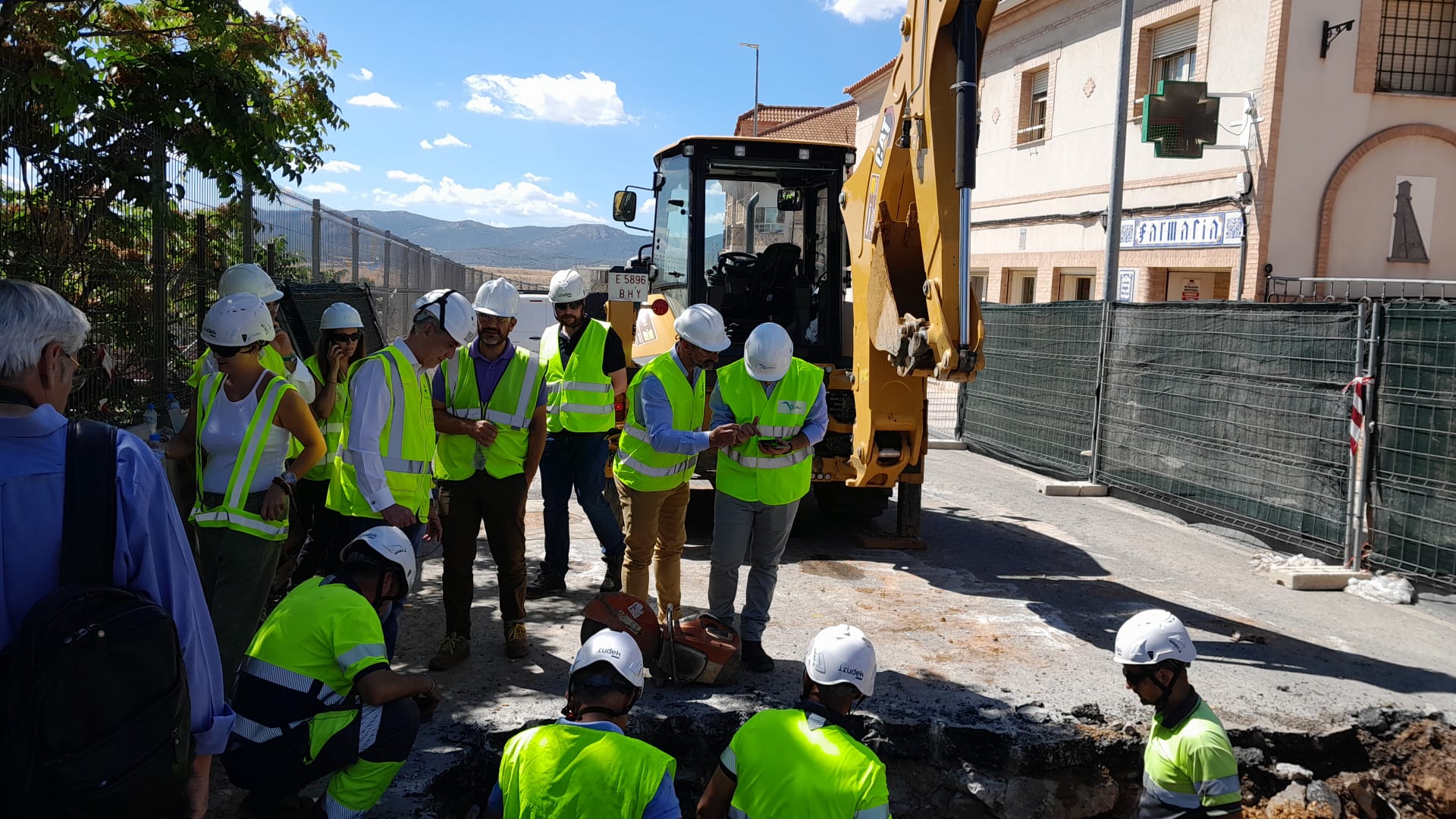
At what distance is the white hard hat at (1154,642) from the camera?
11.5 ft

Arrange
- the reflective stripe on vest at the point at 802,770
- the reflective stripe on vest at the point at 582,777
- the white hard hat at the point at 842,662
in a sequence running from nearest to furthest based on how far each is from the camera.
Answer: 1. the reflective stripe on vest at the point at 582,777
2. the reflective stripe on vest at the point at 802,770
3. the white hard hat at the point at 842,662

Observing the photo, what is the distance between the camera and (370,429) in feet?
13.6

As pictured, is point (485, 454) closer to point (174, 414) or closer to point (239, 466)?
point (239, 466)

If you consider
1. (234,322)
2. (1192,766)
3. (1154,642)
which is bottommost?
(1192,766)

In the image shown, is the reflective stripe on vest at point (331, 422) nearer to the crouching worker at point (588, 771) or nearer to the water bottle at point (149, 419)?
the water bottle at point (149, 419)

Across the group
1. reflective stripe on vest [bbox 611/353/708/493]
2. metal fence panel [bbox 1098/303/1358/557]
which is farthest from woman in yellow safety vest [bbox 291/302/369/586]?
metal fence panel [bbox 1098/303/1358/557]

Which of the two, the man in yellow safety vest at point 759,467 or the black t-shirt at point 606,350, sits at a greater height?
the black t-shirt at point 606,350

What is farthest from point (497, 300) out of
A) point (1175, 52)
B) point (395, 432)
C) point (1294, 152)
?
point (1175, 52)

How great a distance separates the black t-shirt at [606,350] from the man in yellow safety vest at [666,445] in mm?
771

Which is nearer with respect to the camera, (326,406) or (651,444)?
(651,444)

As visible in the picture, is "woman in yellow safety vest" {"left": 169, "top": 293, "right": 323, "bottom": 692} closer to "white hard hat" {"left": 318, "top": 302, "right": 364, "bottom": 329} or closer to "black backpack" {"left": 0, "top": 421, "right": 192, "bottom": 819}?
"white hard hat" {"left": 318, "top": 302, "right": 364, "bottom": 329}

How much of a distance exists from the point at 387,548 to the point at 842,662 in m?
1.59

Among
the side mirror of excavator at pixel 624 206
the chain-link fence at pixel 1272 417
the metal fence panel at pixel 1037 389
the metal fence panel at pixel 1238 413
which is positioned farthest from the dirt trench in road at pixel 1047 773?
the metal fence panel at pixel 1037 389

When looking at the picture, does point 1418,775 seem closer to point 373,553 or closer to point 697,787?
point 697,787
